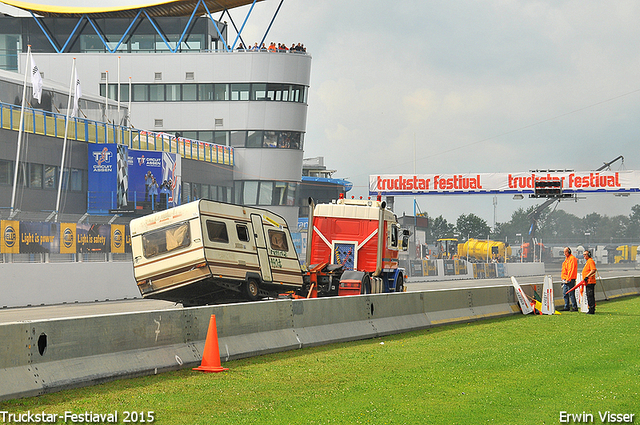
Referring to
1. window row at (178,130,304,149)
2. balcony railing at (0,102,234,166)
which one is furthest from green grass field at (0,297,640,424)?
window row at (178,130,304,149)

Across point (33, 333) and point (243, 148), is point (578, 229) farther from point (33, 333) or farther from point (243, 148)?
point (33, 333)

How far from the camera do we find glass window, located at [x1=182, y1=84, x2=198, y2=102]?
63312 millimetres

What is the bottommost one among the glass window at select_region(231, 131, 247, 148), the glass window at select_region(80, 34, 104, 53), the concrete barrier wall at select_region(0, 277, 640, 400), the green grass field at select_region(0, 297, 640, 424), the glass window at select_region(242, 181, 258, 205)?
the green grass field at select_region(0, 297, 640, 424)

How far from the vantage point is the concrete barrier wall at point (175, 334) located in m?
8.05

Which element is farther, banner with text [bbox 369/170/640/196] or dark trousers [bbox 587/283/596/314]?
banner with text [bbox 369/170/640/196]

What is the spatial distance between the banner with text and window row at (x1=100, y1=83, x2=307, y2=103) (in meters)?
11.1

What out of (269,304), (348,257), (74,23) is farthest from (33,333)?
(74,23)

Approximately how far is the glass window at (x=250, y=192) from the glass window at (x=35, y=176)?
2092cm

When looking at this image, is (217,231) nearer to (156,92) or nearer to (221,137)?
(221,137)

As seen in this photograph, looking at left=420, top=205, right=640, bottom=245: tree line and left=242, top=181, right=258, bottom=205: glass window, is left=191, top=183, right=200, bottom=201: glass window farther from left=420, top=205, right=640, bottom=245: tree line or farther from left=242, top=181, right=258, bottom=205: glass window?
left=420, top=205, right=640, bottom=245: tree line

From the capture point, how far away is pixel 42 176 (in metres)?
44.8

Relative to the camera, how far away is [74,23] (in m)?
66.6

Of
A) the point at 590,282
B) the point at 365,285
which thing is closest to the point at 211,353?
the point at 365,285

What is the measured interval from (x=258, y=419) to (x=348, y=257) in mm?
16132
